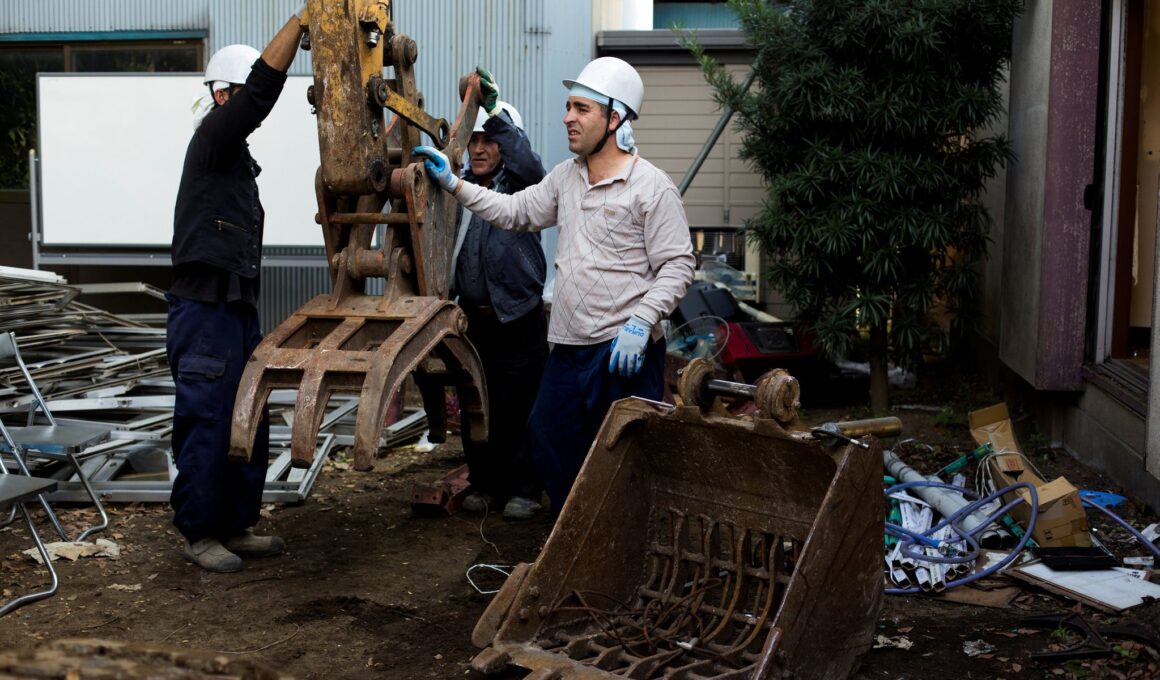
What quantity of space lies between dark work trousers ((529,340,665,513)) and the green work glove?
4.43ft

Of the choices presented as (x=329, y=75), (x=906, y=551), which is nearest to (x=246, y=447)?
(x=329, y=75)

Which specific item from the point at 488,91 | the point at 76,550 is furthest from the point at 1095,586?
the point at 76,550

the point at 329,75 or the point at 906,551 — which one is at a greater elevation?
the point at 329,75

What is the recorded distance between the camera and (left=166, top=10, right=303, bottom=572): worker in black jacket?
501 cm

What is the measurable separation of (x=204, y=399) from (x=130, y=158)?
4.69m

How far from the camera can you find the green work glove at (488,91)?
18.2 ft

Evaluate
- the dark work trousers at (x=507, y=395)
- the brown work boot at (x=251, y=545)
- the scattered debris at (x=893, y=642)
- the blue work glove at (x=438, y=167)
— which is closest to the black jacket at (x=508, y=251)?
the dark work trousers at (x=507, y=395)

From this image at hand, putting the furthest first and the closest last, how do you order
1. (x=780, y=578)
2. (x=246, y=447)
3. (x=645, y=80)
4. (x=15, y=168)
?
(x=645, y=80) → (x=15, y=168) → (x=246, y=447) → (x=780, y=578)

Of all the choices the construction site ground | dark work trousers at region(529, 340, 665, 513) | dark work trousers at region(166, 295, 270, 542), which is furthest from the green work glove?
the construction site ground

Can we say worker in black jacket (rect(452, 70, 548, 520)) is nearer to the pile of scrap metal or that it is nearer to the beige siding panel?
the pile of scrap metal

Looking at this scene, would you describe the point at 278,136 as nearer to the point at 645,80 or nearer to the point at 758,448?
the point at 645,80

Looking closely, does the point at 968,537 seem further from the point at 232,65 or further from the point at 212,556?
the point at 232,65

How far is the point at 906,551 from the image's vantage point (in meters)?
5.17

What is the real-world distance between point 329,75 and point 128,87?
5.07m
